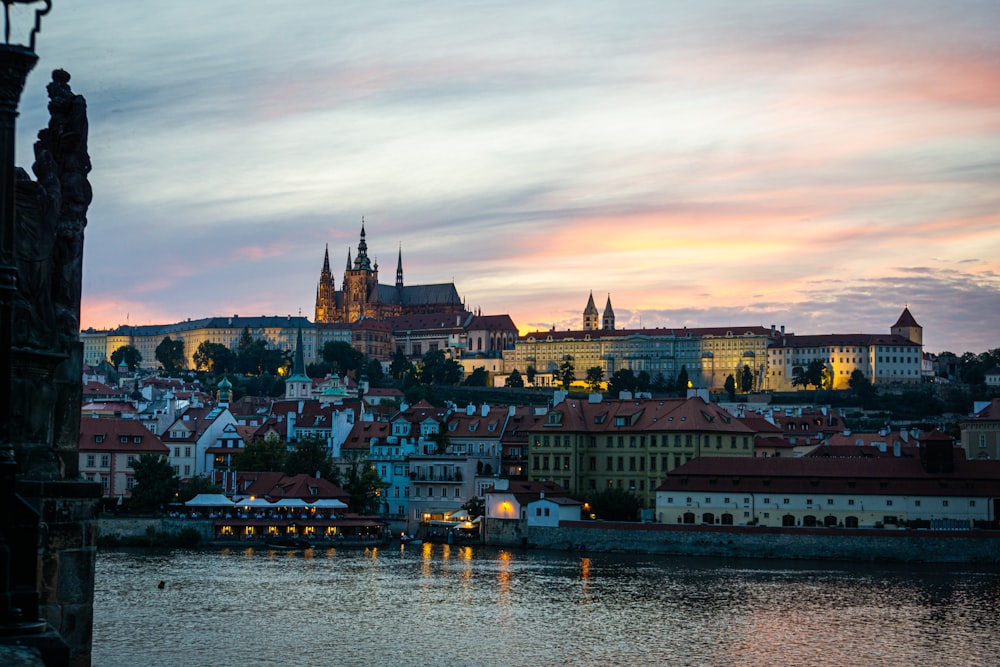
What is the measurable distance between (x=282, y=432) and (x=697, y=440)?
4044 cm

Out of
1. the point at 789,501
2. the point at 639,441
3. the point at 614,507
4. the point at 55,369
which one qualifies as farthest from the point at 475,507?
the point at 55,369

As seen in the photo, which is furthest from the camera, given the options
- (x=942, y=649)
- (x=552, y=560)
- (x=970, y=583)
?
(x=552, y=560)

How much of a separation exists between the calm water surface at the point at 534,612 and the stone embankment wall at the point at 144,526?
584 centimetres

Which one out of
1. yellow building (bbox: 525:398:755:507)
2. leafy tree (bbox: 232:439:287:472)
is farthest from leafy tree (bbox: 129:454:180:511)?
yellow building (bbox: 525:398:755:507)

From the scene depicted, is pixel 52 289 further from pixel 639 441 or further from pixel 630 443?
pixel 630 443

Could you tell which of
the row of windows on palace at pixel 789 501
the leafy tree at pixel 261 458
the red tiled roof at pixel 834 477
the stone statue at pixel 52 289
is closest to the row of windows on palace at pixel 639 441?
the red tiled roof at pixel 834 477

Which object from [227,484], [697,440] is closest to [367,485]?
[227,484]

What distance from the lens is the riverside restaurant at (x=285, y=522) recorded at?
7462 centimetres

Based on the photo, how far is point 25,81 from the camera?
941 centimetres

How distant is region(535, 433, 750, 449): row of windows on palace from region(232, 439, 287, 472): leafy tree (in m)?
17.6

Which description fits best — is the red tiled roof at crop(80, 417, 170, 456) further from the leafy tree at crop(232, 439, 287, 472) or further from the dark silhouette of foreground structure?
the dark silhouette of foreground structure

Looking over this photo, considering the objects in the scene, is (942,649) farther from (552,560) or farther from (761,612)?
(552,560)

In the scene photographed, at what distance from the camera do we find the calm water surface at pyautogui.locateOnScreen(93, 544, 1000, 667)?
3847 cm

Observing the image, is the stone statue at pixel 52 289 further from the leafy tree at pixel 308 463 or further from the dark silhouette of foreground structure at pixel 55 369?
the leafy tree at pixel 308 463
